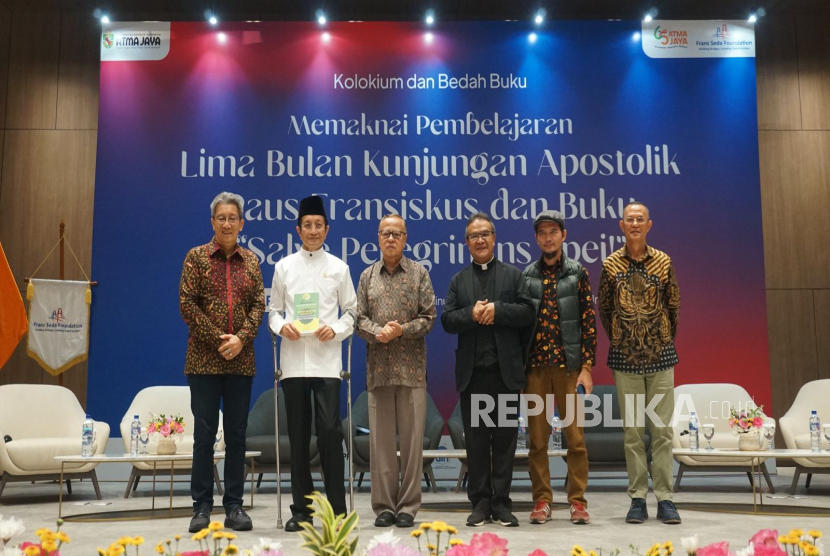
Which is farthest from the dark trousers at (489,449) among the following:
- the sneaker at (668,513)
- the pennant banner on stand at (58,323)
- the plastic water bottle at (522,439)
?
the pennant banner on stand at (58,323)

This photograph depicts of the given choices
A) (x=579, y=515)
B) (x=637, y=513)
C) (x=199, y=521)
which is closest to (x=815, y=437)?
(x=637, y=513)

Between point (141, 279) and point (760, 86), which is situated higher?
point (760, 86)

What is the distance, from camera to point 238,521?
343 cm

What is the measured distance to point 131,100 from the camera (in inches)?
250

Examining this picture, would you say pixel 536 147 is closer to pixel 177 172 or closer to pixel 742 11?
pixel 742 11

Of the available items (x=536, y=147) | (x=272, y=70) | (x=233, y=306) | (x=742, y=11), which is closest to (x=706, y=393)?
(x=536, y=147)

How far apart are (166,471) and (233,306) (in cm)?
230

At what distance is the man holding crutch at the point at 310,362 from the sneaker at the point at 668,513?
5.11ft

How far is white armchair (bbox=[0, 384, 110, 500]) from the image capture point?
4816 mm

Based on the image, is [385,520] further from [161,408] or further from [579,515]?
[161,408]

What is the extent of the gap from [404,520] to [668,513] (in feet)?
4.21

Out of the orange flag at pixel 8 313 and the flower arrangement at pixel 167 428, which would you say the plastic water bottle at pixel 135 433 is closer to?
the flower arrangement at pixel 167 428

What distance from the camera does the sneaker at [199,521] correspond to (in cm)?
332

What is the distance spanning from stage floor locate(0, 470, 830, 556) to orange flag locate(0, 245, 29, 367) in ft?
3.04
